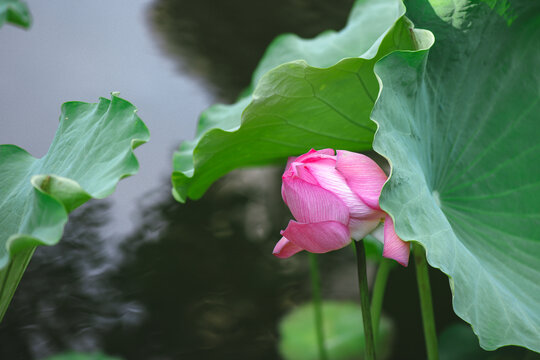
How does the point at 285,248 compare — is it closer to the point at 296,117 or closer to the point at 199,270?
the point at 296,117

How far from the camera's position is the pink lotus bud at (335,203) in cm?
50

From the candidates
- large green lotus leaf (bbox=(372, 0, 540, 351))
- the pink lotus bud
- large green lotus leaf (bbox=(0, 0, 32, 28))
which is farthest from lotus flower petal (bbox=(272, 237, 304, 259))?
large green lotus leaf (bbox=(0, 0, 32, 28))

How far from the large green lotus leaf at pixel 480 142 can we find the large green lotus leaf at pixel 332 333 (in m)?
0.90

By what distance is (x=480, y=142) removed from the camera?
703 mm

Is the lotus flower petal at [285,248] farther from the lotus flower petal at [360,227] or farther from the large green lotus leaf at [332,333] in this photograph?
the large green lotus leaf at [332,333]

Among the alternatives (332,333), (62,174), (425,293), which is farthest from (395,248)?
(332,333)

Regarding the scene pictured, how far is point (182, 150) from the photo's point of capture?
3.00 feet

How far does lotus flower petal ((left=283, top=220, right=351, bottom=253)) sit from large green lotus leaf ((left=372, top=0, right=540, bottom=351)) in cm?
9

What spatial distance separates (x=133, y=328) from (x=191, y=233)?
324 millimetres

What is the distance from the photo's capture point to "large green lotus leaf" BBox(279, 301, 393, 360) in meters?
1.47

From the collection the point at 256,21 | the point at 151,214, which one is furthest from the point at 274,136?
the point at 256,21

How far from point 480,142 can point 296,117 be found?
263 mm

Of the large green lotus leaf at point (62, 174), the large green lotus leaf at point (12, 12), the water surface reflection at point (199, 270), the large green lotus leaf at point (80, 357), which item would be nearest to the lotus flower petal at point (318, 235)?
the large green lotus leaf at point (62, 174)

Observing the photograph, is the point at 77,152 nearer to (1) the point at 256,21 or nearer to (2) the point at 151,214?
(2) the point at 151,214
